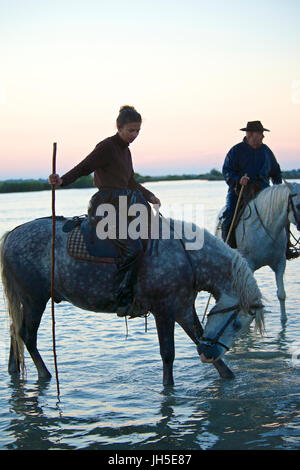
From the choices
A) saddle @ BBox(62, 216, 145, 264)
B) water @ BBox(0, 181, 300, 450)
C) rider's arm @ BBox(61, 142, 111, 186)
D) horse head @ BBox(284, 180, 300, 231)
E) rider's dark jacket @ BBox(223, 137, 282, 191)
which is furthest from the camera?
rider's dark jacket @ BBox(223, 137, 282, 191)

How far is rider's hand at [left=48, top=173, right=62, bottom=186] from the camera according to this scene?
566 centimetres

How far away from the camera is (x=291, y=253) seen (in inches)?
370

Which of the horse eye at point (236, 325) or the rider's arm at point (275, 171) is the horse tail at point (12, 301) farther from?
the rider's arm at point (275, 171)

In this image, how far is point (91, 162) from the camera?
586 centimetres

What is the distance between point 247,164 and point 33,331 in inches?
177

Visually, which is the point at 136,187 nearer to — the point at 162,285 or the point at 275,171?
the point at 162,285

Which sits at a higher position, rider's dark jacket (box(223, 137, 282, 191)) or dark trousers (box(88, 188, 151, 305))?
rider's dark jacket (box(223, 137, 282, 191))

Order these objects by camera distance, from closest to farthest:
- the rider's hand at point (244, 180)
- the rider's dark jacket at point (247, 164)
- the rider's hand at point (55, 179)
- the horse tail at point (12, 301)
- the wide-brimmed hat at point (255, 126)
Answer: the rider's hand at point (55, 179), the horse tail at point (12, 301), the rider's hand at point (244, 180), the wide-brimmed hat at point (255, 126), the rider's dark jacket at point (247, 164)

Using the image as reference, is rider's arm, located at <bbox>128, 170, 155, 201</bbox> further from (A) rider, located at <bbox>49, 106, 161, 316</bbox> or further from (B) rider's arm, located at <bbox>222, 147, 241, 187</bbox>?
(B) rider's arm, located at <bbox>222, 147, 241, 187</bbox>

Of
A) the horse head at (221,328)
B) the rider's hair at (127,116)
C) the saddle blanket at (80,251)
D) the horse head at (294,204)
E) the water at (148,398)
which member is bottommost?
the water at (148,398)

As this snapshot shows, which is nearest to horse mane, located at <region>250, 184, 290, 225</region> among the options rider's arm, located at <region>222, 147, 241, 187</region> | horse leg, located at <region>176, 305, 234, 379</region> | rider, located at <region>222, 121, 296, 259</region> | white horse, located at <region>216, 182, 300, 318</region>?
white horse, located at <region>216, 182, 300, 318</region>

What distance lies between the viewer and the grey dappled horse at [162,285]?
5910 mm

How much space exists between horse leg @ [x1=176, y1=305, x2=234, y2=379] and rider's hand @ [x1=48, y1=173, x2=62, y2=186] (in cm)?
191

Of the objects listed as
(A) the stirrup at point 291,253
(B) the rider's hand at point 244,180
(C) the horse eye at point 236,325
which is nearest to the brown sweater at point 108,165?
(C) the horse eye at point 236,325
